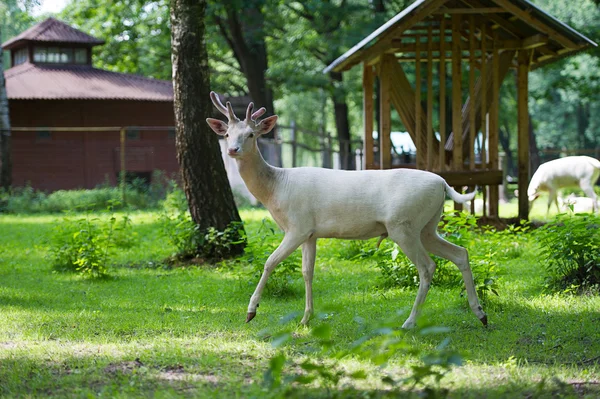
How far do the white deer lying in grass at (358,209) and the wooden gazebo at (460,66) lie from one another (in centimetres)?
632

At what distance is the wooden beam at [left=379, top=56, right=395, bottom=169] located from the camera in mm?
13883

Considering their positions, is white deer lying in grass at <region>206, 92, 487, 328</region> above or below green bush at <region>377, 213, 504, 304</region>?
above

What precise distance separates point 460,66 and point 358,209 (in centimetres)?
745

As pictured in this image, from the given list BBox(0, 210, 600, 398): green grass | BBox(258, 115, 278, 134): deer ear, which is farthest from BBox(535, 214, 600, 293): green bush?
BBox(258, 115, 278, 134): deer ear

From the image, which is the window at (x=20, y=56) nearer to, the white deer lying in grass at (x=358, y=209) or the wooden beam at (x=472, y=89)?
the wooden beam at (x=472, y=89)

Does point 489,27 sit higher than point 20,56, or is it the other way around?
point 20,56

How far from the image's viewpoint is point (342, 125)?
31.3 m

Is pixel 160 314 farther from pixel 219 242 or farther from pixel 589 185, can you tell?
pixel 589 185

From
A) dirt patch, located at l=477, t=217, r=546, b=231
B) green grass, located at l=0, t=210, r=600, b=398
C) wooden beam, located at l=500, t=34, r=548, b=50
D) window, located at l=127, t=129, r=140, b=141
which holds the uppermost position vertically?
wooden beam, located at l=500, t=34, r=548, b=50

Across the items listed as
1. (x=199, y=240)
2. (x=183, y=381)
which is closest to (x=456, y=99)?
(x=199, y=240)

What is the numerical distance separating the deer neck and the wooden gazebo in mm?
6191

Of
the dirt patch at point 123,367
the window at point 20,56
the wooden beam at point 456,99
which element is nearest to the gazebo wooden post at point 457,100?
the wooden beam at point 456,99

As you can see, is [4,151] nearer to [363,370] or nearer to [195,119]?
[195,119]

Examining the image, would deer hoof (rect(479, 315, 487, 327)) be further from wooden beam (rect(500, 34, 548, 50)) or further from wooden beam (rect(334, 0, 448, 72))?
wooden beam (rect(500, 34, 548, 50))
